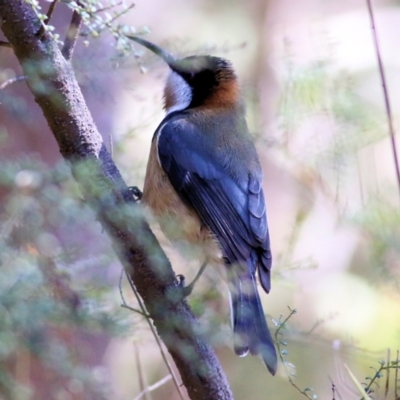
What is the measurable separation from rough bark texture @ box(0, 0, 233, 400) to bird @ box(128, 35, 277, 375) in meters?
0.19

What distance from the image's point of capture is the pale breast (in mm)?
2221

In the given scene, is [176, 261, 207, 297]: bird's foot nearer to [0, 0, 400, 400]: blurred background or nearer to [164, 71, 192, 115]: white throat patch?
[0, 0, 400, 400]: blurred background

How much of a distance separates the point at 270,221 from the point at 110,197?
219 cm

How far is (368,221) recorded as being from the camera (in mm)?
1782

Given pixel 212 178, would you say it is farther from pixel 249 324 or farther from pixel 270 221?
pixel 270 221

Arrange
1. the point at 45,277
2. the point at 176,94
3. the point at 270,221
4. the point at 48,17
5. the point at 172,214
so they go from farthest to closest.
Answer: the point at 270,221 → the point at 176,94 → the point at 172,214 → the point at 48,17 → the point at 45,277

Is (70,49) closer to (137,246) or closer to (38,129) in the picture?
(137,246)

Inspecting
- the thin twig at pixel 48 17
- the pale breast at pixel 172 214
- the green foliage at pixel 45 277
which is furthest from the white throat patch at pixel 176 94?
the green foliage at pixel 45 277

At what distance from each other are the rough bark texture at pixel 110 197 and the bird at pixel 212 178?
0.19m

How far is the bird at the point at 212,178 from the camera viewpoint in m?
2.21

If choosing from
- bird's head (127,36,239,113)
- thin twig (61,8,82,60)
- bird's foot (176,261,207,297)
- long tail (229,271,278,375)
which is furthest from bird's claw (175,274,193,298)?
bird's head (127,36,239,113)

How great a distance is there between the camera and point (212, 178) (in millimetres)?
2439

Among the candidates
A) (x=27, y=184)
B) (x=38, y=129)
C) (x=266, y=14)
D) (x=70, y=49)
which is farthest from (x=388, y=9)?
(x=27, y=184)

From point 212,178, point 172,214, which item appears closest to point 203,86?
point 212,178
